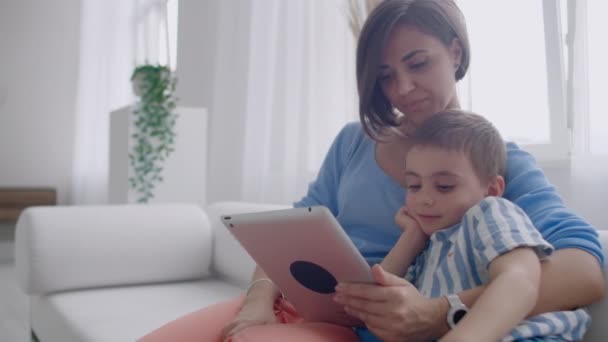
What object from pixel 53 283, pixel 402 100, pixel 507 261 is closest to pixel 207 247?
pixel 53 283

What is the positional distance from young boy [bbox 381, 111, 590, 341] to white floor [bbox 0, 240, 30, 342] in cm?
228

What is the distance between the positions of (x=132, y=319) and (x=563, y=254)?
110 centimetres

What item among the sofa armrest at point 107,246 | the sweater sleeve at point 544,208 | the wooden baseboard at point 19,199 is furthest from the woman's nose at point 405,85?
the wooden baseboard at point 19,199

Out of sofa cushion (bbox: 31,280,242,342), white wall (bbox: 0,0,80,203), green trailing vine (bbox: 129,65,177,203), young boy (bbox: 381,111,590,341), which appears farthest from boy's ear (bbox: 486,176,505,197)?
white wall (bbox: 0,0,80,203)

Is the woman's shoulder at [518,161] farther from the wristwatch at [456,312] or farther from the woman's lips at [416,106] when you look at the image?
the wristwatch at [456,312]

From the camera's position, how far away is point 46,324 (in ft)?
6.11

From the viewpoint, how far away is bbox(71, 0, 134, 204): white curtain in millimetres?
5203

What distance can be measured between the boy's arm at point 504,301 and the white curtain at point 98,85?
4730mm

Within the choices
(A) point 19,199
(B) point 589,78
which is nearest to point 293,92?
(B) point 589,78

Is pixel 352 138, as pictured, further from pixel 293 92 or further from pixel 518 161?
pixel 293 92

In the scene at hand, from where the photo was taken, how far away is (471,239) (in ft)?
2.88

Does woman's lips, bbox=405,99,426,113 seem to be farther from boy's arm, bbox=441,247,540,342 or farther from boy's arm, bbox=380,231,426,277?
boy's arm, bbox=441,247,540,342

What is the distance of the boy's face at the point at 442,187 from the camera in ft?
3.09

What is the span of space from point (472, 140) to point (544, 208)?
0.16 m
